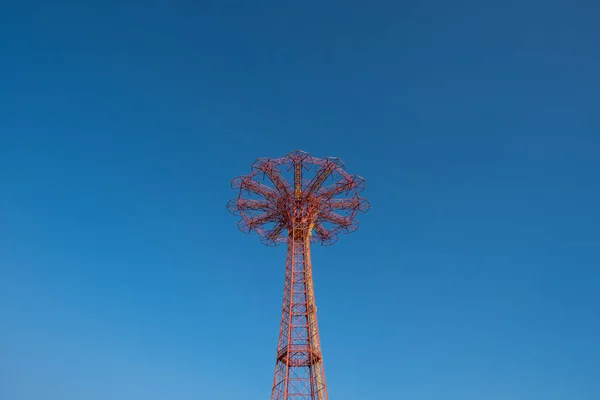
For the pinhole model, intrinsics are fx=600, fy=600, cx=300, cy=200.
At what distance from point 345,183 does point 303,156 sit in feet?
14.0

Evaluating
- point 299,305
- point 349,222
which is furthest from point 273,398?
point 349,222

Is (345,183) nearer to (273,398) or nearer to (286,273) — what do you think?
(286,273)

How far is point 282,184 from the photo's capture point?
50.4 m

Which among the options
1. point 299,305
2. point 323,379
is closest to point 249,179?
point 299,305

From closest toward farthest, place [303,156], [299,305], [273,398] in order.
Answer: [273,398], [299,305], [303,156]

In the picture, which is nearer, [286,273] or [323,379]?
[323,379]

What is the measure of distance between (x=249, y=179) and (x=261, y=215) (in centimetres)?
379

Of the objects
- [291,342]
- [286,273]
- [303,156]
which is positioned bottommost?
[291,342]

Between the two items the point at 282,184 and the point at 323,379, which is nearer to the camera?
the point at 323,379

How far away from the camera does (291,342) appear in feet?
147

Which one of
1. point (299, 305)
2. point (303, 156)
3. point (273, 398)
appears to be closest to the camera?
point (273, 398)

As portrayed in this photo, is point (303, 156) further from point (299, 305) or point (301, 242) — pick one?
point (299, 305)

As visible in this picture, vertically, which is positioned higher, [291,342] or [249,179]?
[249,179]

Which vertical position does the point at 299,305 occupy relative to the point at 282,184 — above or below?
below
